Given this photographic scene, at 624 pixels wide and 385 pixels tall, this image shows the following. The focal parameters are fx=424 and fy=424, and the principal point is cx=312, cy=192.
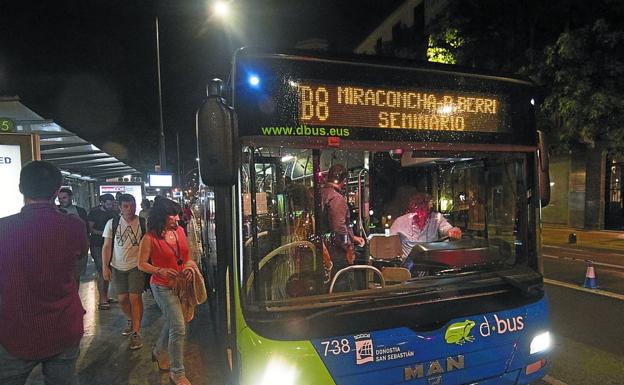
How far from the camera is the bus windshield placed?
9.32 feet

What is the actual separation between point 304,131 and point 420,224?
207cm

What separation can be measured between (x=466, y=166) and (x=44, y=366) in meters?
3.48

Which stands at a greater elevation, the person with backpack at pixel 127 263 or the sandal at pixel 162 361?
the person with backpack at pixel 127 263

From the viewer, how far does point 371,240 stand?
368cm

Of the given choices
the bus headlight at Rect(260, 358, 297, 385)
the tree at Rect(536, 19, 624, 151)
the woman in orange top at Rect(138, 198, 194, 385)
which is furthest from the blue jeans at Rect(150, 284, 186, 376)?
the tree at Rect(536, 19, 624, 151)

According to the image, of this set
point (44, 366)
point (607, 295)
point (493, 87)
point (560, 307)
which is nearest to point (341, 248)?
point (493, 87)

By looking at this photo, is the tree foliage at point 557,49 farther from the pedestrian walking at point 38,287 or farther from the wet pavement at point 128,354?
the pedestrian walking at point 38,287

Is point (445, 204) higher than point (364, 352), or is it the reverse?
point (445, 204)

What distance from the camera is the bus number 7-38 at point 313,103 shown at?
274 cm

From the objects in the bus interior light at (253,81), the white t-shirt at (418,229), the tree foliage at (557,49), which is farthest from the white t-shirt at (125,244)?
the tree foliage at (557,49)

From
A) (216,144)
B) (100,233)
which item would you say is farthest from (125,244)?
(216,144)

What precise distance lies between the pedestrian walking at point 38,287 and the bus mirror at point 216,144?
895 millimetres

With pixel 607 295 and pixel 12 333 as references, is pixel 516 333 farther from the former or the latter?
pixel 607 295

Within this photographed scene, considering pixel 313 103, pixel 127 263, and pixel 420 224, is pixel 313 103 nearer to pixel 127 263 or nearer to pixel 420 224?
pixel 420 224
